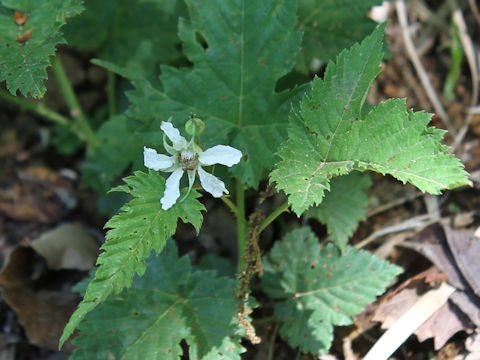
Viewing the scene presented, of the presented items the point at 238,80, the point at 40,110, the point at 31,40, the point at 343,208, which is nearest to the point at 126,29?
the point at 40,110

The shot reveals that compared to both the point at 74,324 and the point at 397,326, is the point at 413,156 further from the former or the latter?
the point at 74,324

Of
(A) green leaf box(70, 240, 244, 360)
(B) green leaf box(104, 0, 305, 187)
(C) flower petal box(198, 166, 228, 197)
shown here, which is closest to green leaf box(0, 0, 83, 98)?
(B) green leaf box(104, 0, 305, 187)

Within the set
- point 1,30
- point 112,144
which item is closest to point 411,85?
point 112,144

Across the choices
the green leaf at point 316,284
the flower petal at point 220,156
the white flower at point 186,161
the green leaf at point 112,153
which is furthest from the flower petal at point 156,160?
the green leaf at point 112,153

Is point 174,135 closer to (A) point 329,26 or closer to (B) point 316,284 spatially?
(B) point 316,284

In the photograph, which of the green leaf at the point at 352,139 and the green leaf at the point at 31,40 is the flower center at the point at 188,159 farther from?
the green leaf at the point at 31,40

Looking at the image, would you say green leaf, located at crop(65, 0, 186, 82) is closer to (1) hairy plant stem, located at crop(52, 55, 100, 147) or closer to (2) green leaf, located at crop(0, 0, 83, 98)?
(1) hairy plant stem, located at crop(52, 55, 100, 147)
